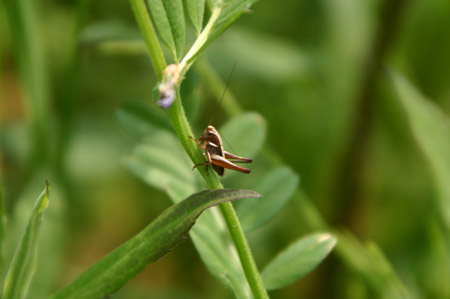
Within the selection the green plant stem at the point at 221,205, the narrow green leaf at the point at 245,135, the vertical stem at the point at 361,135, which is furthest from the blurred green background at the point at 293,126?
the green plant stem at the point at 221,205

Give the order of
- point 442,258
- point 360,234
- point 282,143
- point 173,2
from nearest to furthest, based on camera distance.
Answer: point 173,2
point 442,258
point 360,234
point 282,143

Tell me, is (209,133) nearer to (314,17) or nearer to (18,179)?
(18,179)

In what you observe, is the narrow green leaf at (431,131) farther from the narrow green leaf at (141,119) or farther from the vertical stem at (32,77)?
the vertical stem at (32,77)

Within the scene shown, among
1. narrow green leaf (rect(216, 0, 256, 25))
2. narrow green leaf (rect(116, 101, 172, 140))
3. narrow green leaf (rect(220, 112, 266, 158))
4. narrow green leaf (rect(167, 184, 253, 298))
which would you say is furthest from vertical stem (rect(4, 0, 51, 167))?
narrow green leaf (rect(216, 0, 256, 25))

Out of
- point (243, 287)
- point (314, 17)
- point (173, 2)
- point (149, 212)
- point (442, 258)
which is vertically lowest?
point (149, 212)

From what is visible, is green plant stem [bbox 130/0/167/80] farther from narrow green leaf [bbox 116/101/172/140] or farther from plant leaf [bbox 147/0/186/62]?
narrow green leaf [bbox 116/101/172/140]

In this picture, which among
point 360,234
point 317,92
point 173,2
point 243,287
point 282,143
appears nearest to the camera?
point 173,2

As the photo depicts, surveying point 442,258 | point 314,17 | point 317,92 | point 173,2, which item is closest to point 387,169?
point 317,92
